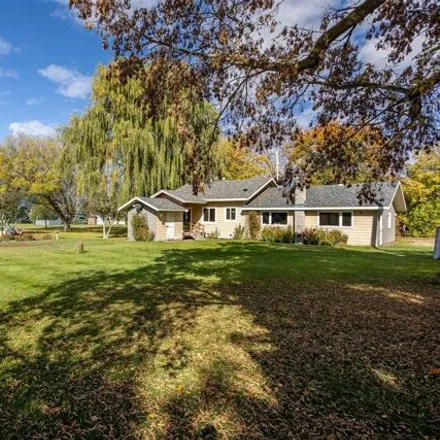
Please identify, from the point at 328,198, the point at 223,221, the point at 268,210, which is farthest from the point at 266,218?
the point at 328,198

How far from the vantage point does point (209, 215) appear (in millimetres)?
26766

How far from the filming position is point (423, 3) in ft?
20.0

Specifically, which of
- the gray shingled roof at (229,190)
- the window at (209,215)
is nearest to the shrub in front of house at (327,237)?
the gray shingled roof at (229,190)

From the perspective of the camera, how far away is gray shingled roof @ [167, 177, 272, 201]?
25078 millimetres

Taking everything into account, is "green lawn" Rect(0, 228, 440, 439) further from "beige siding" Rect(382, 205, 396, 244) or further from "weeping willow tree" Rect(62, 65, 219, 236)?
"weeping willow tree" Rect(62, 65, 219, 236)

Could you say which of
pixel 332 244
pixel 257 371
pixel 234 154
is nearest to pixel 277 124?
pixel 257 371

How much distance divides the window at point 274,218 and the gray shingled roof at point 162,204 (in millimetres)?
6443

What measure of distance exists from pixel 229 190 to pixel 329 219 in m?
8.31

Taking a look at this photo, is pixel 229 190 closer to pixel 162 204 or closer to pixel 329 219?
pixel 162 204

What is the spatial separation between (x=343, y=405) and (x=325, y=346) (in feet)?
4.37

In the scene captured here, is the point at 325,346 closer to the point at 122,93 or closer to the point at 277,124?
the point at 277,124

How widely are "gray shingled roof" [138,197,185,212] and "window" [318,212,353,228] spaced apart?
33.2 ft

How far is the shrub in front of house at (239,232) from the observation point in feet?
80.4

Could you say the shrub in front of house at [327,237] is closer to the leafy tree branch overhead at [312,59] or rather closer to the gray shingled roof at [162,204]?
the gray shingled roof at [162,204]
